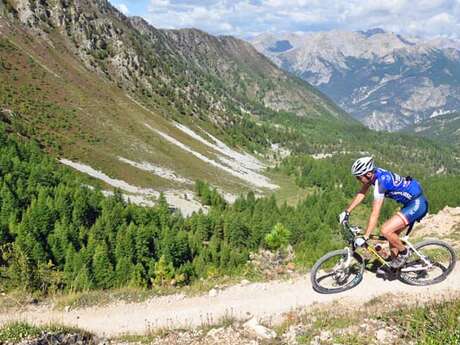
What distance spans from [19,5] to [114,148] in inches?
3364

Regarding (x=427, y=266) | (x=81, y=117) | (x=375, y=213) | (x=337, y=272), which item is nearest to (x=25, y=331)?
(x=337, y=272)

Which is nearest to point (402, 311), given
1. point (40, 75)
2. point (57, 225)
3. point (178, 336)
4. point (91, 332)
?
point (178, 336)

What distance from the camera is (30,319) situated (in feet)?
64.5

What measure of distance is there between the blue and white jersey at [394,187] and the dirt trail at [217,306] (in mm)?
4131

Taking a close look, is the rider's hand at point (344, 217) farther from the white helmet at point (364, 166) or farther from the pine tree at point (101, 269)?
the pine tree at point (101, 269)

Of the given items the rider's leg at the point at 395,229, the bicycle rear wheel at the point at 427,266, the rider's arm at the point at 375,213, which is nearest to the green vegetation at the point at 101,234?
the rider's arm at the point at 375,213

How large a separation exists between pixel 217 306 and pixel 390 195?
9.20m

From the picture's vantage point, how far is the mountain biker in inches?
654

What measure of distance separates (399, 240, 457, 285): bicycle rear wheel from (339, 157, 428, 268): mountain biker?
4.15ft

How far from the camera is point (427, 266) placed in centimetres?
1808

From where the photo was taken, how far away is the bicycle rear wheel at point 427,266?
59.4 feet

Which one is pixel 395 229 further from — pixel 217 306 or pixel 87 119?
pixel 87 119

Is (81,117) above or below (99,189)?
above

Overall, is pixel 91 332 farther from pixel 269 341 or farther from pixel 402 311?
pixel 402 311
